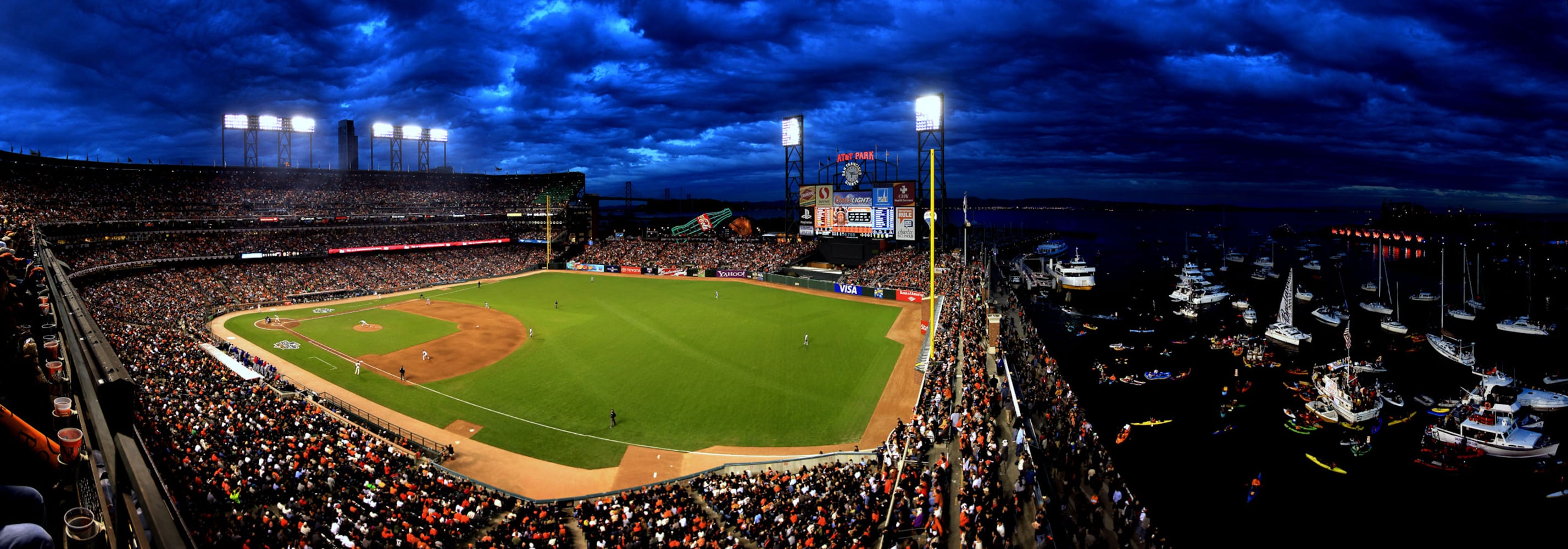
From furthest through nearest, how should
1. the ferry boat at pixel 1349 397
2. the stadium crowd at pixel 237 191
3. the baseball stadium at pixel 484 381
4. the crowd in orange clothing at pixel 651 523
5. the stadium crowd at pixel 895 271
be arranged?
the stadium crowd at pixel 895 271 → the stadium crowd at pixel 237 191 → the ferry boat at pixel 1349 397 → the crowd in orange clothing at pixel 651 523 → the baseball stadium at pixel 484 381

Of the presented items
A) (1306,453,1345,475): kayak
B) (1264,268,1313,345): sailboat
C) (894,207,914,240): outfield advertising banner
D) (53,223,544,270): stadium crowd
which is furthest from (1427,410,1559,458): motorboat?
(53,223,544,270): stadium crowd

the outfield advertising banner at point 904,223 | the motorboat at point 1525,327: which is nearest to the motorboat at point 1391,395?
the motorboat at point 1525,327

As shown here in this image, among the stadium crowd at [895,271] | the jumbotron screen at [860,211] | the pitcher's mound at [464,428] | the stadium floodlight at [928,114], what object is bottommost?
the pitcher's mound at [464,428]

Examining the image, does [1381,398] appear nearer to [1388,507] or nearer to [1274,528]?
[1388,507]

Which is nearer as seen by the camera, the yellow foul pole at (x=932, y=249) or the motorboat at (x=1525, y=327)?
the yellow foul pole at (x=932, y=249)

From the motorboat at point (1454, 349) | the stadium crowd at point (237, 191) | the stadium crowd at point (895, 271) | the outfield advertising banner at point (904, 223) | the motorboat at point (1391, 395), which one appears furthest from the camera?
the outfield advertising banner at point (904, 223)

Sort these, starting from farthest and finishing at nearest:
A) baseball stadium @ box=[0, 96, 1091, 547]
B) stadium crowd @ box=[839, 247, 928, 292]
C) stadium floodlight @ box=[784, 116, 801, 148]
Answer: stadium floodlight @ box=[784, 116, 801, 148]
stadium crowd @ box=[839, 247, 928, 292]
baseball stadium @ box=[0, 96, 1091, 547]

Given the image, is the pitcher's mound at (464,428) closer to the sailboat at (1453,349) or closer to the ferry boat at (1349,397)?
the ferry boat at (1349,397)

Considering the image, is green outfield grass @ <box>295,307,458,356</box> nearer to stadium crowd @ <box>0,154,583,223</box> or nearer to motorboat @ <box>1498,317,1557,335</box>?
stadium crowd @ <box>0,154,583,223</box>
